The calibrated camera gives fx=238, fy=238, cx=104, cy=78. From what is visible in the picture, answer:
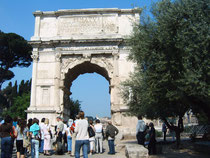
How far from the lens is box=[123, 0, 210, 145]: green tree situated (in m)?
7.19

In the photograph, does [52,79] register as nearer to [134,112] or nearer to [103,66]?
[103,66]

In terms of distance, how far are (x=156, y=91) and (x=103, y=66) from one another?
32.9 feet

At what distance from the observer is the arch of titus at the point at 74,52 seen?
17.5 metres

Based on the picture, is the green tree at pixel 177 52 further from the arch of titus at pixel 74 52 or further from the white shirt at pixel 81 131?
the arch of titus at pixel 74 52

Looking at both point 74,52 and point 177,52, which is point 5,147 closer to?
point 177,52

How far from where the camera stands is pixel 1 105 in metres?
47.9

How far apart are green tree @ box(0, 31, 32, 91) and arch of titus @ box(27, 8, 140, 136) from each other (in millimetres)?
15246

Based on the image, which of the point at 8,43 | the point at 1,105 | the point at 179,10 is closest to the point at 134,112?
the point at 179,10

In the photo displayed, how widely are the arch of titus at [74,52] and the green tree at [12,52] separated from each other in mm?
15246

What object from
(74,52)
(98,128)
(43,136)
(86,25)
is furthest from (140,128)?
(86,25)

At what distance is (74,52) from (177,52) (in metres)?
11.4

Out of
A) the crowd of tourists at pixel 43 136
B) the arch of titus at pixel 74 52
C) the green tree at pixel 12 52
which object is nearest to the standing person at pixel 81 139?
the crowd of tourists at pixel 43 136

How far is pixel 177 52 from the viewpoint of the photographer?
7840 mm

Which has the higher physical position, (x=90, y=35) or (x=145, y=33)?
(x=90, y=35)
